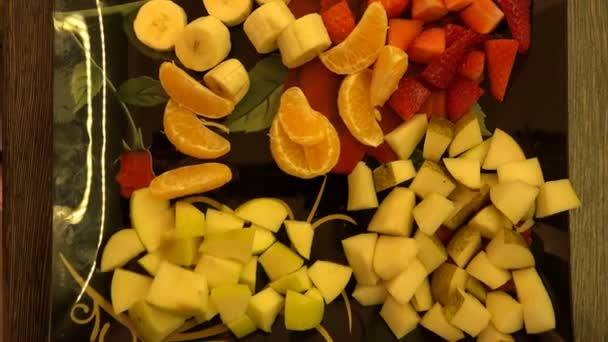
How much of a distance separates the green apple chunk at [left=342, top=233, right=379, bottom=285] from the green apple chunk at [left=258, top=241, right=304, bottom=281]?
4.5 inches

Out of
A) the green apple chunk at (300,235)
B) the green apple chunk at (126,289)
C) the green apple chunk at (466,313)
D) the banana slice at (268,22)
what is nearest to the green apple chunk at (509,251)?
the green apple chunk at (466,313)

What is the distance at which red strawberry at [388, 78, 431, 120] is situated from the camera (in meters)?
1.27

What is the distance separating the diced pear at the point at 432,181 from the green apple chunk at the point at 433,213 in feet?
0.08

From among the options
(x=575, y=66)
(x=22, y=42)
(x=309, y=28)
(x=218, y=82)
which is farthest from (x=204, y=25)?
(x=575, y=66)

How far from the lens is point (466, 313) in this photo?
1231mm

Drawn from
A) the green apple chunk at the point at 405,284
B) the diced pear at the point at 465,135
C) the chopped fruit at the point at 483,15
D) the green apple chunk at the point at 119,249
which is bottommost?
the green apple chunk at the point at 405,284

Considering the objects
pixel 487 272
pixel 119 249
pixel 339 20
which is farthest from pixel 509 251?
pixel 119 249

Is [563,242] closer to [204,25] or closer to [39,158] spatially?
[204,25]

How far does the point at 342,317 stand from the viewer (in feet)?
4.16

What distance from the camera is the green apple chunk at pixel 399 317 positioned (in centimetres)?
125

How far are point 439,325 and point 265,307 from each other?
403 mm

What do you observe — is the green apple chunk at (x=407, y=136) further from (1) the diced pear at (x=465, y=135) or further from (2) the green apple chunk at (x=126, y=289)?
(2) the green apple chunk at (x=126, y=289)

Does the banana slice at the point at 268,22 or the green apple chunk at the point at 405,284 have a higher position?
the banana slice at the point at 268,22

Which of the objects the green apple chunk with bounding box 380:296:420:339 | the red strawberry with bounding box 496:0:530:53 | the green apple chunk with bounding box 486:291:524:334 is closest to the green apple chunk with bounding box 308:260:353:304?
the green apple chunk with bounding box 380:296:420:339
